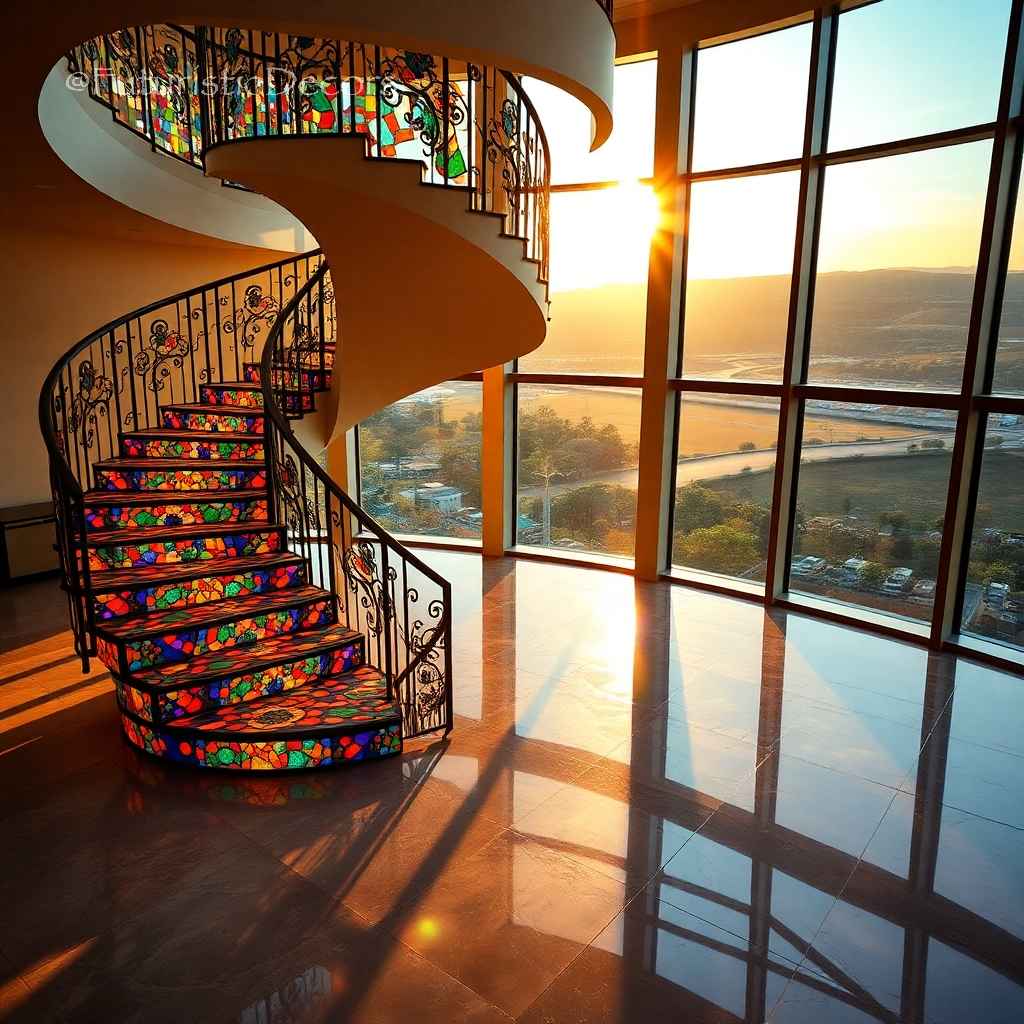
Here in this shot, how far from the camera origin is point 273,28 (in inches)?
128

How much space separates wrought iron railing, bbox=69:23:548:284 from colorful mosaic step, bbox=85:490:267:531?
2266 millimetres

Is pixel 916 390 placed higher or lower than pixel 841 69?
lower

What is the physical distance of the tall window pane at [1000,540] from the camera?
6.00 m

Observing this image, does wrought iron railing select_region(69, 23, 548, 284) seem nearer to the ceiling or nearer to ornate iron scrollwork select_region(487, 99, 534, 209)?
ornate iron scrollwork select_region(487, 99, 534, 209)

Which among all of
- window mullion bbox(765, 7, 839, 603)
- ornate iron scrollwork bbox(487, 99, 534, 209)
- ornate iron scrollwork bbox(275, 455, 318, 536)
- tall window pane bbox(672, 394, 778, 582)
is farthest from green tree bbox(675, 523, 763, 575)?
ornate iron scrollwork bbox(275, 455, 318, 536)

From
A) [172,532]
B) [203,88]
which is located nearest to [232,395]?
[172,532]

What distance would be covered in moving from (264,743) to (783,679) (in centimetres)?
363

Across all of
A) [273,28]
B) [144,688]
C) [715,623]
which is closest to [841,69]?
[715,623]

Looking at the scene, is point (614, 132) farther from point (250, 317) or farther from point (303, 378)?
point (250, 317)

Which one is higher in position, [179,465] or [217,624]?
[179,465]

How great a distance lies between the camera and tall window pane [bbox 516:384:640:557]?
337 inches

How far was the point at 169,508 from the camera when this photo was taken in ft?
18.1

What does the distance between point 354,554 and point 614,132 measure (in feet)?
18.5

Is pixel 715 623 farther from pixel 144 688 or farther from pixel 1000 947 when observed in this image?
pixel 144 688
